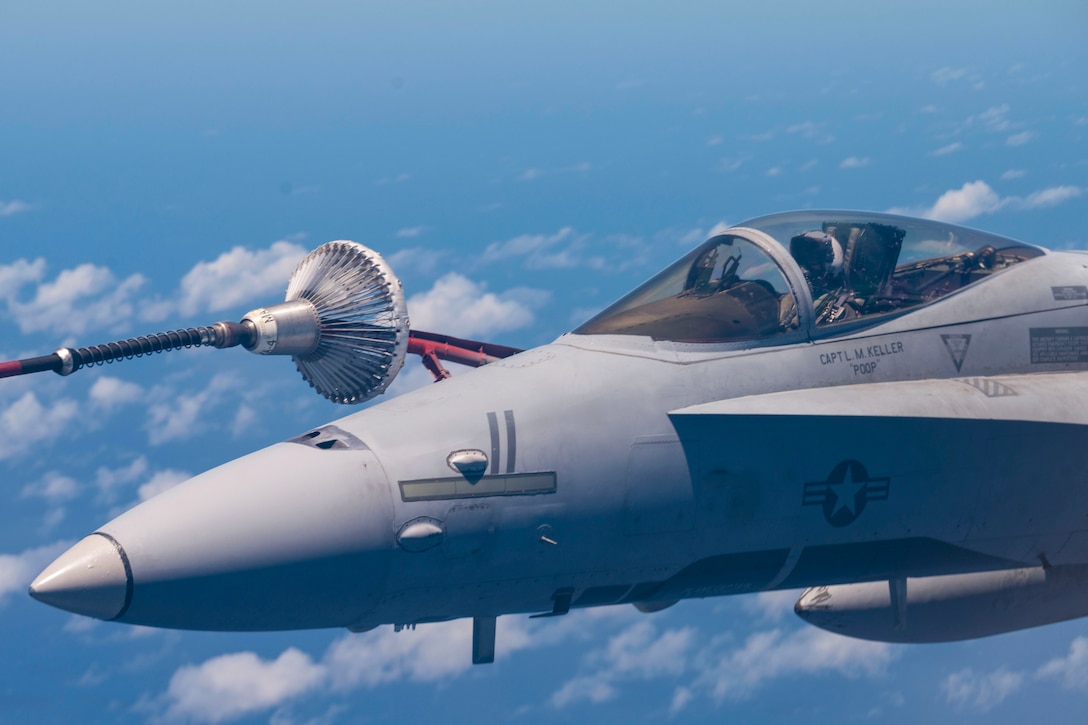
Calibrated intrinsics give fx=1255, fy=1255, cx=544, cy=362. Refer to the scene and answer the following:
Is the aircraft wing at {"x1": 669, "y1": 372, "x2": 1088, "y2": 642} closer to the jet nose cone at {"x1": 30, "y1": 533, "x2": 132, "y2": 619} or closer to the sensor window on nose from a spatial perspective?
the sensor window on nose

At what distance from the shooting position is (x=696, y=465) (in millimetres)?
9617

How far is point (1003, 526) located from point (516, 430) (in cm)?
452

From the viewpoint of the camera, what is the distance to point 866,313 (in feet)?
34.6

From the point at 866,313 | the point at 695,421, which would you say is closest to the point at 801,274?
the point at 866,313

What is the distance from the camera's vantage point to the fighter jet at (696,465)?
8625mm

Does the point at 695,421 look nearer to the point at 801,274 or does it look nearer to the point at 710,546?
the point at 710,546

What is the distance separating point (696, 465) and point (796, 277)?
1855 millimetres

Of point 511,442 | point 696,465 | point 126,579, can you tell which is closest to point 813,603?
point 696,465

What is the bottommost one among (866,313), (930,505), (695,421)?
(930,505)

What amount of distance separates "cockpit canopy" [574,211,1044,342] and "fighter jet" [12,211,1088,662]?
0.07ft

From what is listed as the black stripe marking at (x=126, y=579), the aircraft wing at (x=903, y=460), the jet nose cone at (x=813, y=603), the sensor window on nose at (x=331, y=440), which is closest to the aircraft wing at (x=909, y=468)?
the aircraft wing at (x=903, y=460)

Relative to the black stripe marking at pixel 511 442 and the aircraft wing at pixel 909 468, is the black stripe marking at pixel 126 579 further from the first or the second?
the aircraft wing at pixel 909 468

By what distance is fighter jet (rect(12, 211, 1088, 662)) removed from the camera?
8625 mm

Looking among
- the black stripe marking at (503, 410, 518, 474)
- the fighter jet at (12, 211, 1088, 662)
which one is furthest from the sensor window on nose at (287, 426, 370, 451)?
the black stripe marking at (503, 410, 518, 474)
